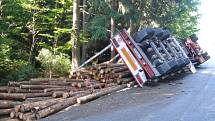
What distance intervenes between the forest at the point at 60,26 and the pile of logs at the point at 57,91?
4.76 metres

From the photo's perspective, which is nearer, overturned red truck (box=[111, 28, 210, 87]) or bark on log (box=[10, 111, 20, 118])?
bark on log (box=[10, 111, 20, 118])

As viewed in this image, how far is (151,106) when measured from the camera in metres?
11.1

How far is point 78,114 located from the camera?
10609 mm

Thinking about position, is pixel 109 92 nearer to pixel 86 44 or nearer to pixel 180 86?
pixel 180 86

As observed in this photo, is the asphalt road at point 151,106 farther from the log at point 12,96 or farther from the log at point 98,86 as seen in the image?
the log at point 12,96

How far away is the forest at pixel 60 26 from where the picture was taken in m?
20.1

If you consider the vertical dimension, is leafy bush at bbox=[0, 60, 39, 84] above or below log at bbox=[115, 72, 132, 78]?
above

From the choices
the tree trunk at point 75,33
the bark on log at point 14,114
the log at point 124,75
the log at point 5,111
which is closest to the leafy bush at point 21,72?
the tree trunk at point 75,33

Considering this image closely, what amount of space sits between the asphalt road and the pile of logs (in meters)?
0.33

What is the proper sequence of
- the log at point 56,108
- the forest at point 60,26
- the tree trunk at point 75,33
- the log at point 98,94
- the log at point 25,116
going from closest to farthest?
the log at point 25,116 → the log at point 56,108 → the log at point 98,94 → the tree trunk at point 75,33 → the forest at point 60,26

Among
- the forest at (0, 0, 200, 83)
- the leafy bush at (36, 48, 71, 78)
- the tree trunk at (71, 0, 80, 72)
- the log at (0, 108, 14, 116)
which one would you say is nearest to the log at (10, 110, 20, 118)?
the log at (0, 108, 14, 116)

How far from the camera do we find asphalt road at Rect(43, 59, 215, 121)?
9.71 meters

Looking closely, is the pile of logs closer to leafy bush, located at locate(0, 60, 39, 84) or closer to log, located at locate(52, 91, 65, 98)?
log, located at locate(52, 91, 65, 98)

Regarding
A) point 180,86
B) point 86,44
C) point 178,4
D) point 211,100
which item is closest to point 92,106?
point 211,100
